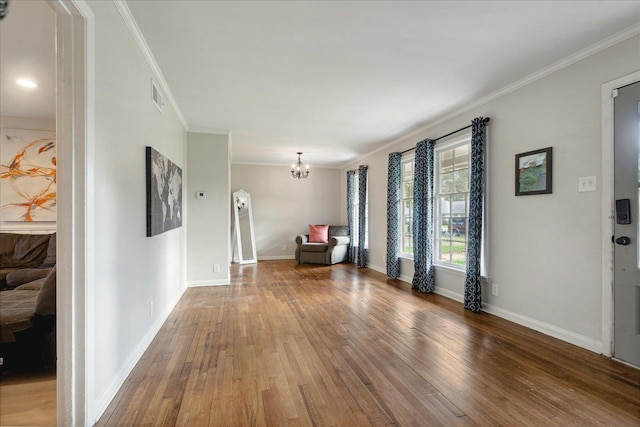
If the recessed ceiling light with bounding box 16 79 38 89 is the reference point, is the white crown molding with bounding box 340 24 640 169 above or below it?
above

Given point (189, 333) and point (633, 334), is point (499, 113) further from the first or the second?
point (189, 333)

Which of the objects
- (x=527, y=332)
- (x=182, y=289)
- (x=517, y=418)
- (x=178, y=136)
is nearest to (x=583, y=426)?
(x=517, y=418)

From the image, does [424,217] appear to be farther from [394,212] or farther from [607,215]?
[607,215]

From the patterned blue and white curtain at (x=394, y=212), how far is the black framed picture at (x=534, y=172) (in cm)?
238

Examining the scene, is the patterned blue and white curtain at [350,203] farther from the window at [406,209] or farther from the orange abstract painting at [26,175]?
the orange abstract painting at [26,175]

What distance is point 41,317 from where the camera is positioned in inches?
81.4

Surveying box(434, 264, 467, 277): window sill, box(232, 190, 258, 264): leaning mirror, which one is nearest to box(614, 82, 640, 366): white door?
box(434, 264, 467, 277): window sill

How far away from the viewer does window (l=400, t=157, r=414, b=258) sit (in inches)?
210

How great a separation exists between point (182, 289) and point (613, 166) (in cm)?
504

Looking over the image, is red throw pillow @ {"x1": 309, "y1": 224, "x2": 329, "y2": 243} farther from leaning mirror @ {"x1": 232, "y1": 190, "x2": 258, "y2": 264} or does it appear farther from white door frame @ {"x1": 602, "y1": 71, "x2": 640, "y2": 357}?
white door frame @ {"x1": 602, "y1": 71, "x2": 640, "y2": 357}

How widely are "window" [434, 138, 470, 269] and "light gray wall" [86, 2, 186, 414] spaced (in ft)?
12.2

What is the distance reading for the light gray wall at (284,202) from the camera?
7.93 meters

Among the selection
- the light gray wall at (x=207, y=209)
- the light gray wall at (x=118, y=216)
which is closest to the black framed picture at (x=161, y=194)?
the light gray wall at (x=118, y=216)

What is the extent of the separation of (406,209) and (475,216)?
1.92 metres
